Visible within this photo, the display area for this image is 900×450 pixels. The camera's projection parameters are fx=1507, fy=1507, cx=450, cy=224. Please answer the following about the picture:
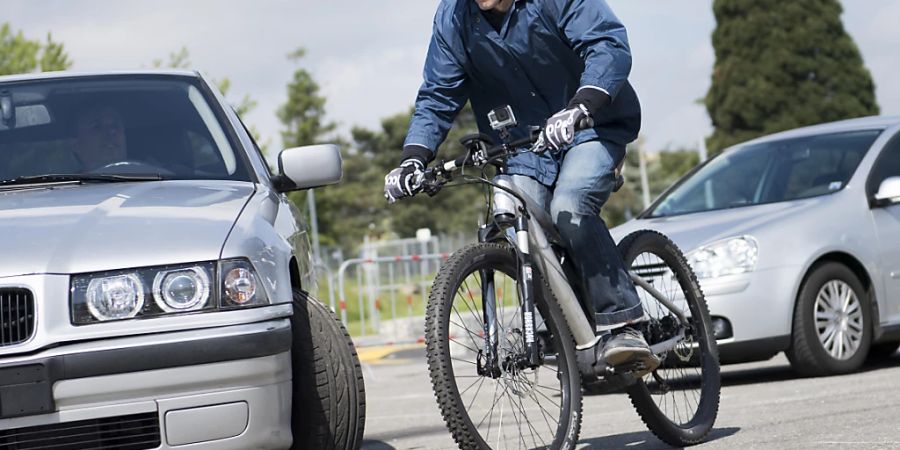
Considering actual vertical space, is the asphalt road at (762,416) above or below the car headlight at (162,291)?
below

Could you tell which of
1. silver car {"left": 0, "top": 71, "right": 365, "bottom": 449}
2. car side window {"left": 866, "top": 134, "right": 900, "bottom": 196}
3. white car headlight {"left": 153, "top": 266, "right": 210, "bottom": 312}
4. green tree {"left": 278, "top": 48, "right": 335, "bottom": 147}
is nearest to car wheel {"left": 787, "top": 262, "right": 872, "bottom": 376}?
car side window {"left": 866, "top": 134, "right": 900, "bottom": 196}

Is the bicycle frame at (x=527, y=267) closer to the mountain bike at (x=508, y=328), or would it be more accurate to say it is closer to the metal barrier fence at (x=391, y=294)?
the mountain bike at (x=508, y=328)

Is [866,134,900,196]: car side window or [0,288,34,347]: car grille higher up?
[866,134,900,196]: car side window

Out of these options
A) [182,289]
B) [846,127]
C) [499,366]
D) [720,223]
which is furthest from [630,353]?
[846,127]

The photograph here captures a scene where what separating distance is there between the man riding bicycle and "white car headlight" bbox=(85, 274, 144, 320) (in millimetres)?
1266

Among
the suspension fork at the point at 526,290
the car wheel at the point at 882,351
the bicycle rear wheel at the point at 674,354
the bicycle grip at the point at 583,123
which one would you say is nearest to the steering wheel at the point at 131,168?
the suspension fork at the point at 526,290

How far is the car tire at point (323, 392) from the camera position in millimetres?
4477

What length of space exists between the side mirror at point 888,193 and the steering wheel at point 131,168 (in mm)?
5280

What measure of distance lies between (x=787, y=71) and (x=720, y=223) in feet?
146

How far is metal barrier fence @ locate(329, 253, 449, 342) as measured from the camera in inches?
738

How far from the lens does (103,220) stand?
4379mm

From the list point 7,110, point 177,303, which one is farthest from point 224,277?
point 7,110

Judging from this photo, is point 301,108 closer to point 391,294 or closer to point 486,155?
point 391,294

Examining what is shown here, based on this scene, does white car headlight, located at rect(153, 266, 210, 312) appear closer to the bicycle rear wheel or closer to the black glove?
the black glove
